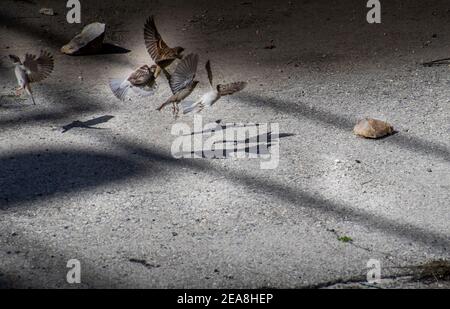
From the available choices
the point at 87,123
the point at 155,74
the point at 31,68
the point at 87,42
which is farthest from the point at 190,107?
the point at 87,42

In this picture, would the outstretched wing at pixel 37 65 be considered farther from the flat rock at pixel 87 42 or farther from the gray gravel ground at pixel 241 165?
the flat rock at pixel 87 42

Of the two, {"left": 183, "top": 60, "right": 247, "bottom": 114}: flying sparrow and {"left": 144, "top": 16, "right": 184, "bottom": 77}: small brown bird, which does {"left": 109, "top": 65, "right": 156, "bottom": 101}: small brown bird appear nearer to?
{"left": 144, "top": 16, "right": 184, "bottom": 77}: small brown bird

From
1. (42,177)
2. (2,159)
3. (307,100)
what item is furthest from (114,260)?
(307,100)

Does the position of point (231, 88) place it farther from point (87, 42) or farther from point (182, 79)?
point (87, 42)

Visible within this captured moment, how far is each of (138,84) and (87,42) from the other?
109 cm

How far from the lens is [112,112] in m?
5.23

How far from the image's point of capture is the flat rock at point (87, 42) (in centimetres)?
605

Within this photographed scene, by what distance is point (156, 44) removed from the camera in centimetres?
500

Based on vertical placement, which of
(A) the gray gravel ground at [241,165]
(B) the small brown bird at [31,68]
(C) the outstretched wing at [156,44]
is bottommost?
(A) the gray gravel ground at [241,165]

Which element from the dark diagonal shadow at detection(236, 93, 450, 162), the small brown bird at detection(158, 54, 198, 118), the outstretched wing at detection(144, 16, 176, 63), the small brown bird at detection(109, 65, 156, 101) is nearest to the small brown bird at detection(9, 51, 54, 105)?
the small brown bird at detection(109, 65, 156, 101)

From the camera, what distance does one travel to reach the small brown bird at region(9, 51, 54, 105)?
4973 millimetres

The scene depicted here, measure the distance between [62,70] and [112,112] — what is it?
83cm

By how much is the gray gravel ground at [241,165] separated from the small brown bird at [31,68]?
0.26 metres


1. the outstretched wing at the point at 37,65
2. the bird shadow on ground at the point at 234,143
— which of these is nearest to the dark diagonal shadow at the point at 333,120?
the bird shadow on ground at the point at 234,143
